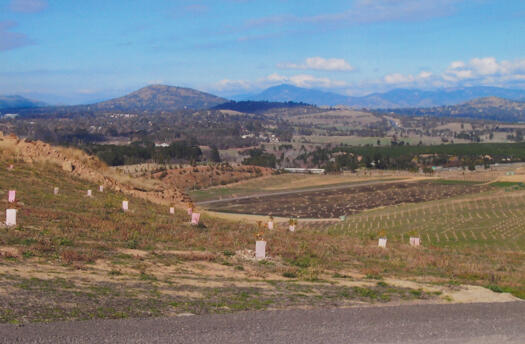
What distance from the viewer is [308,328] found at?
10125mm

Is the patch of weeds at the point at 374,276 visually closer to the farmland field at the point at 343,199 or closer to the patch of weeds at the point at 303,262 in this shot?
the patch of weeds at the point at 303,262

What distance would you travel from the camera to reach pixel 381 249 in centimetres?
2228

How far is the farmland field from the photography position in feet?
308

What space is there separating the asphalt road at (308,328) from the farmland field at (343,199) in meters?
75.9

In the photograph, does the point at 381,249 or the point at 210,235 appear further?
the point at 381,249

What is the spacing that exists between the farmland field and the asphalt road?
75.9m

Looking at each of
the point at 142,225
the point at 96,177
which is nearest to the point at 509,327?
the point at 142,225

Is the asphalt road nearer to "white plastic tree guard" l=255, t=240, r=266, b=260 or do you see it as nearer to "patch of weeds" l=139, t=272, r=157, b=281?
"patch of weeds" l=139, t=272, r=157, b=281

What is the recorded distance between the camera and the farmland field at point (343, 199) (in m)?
93.8

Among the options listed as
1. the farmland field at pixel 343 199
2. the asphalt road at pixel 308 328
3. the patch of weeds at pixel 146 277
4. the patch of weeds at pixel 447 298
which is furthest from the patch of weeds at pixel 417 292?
the farmland field at pixel 343 199

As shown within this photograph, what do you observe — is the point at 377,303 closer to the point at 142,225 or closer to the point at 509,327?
the point at 509,327

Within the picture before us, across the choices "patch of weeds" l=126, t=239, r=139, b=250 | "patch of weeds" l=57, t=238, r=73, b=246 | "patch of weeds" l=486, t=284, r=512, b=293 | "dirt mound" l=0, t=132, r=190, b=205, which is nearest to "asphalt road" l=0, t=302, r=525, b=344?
"patch of weeds" l=486, t=284, r=512, b=293

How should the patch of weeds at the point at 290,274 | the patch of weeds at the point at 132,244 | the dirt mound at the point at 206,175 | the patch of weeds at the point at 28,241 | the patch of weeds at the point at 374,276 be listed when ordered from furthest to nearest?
the dirt mound at the point at 206,175
the patch of weeds at the point at 132,244
the patch of weeds at the point at 374,276
the patch of weeds at the point at 290,274
the patch of weeds at the point at 28,241

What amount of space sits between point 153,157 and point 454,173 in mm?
79443
